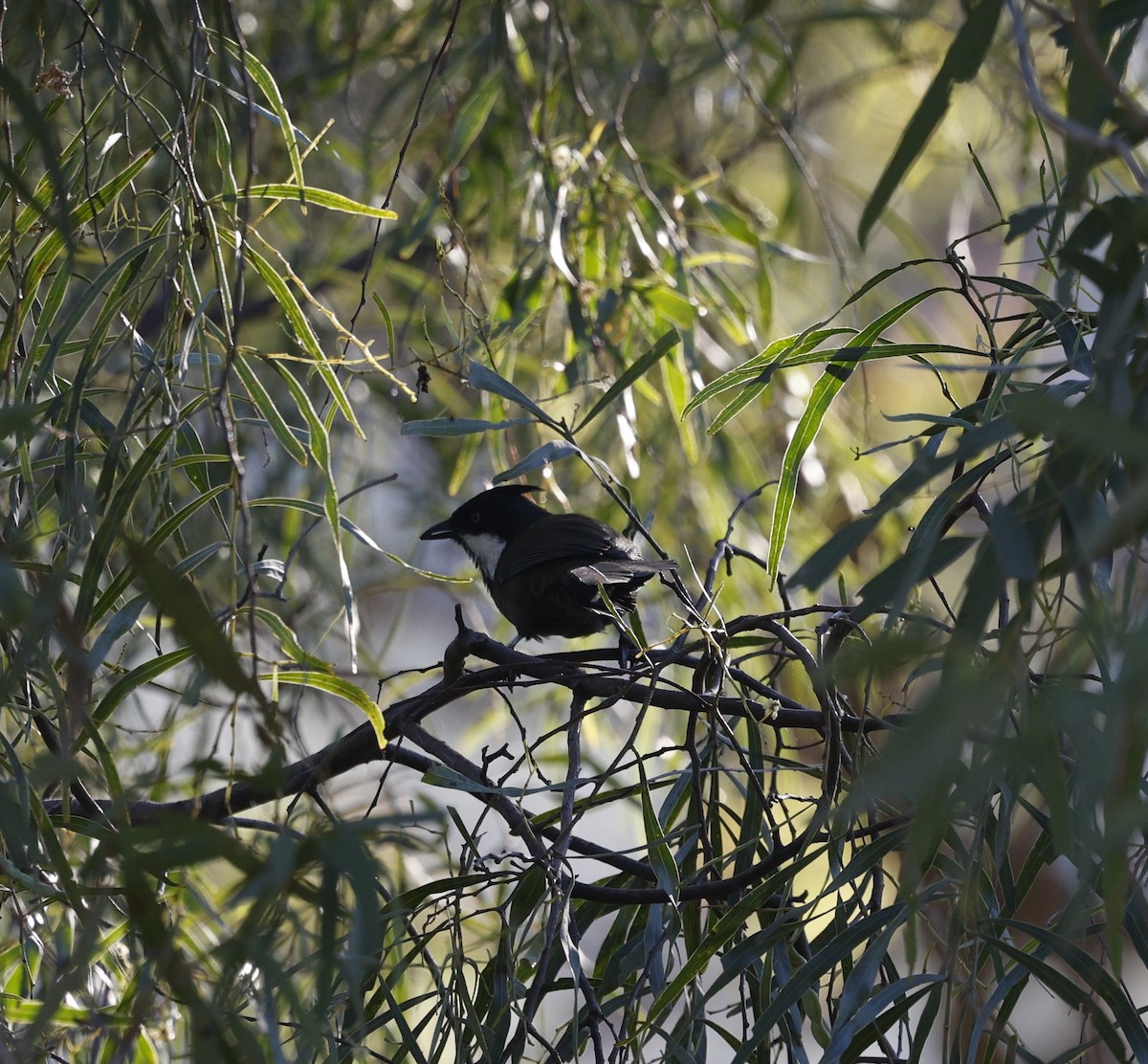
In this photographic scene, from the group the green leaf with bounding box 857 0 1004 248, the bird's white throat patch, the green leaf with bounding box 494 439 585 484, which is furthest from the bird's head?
the green leaf with bounding box 857 0 1004 248

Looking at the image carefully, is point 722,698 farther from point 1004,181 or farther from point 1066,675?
point 1004,181

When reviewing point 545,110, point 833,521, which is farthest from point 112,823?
point 833,521

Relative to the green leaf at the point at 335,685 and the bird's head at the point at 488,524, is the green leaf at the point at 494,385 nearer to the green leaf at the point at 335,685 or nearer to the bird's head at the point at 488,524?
the green leaf at the point at 335,685

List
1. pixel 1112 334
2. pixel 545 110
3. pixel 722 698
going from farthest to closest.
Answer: pixel 545 110 < pixel 722 698 < pixel 1112 334

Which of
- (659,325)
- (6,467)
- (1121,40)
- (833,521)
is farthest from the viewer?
(833,521)

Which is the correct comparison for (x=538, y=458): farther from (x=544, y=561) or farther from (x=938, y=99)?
(x=544, y=561)

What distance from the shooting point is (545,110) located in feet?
10.1

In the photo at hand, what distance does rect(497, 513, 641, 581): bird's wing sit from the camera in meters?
2.97

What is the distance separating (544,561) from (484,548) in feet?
2.45

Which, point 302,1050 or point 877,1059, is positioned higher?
point 302,1050

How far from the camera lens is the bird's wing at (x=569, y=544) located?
2.97 m

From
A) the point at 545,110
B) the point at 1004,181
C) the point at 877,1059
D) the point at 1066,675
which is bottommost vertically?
the point at 877,1059

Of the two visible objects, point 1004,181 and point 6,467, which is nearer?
point 6,467

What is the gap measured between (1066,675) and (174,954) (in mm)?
806
